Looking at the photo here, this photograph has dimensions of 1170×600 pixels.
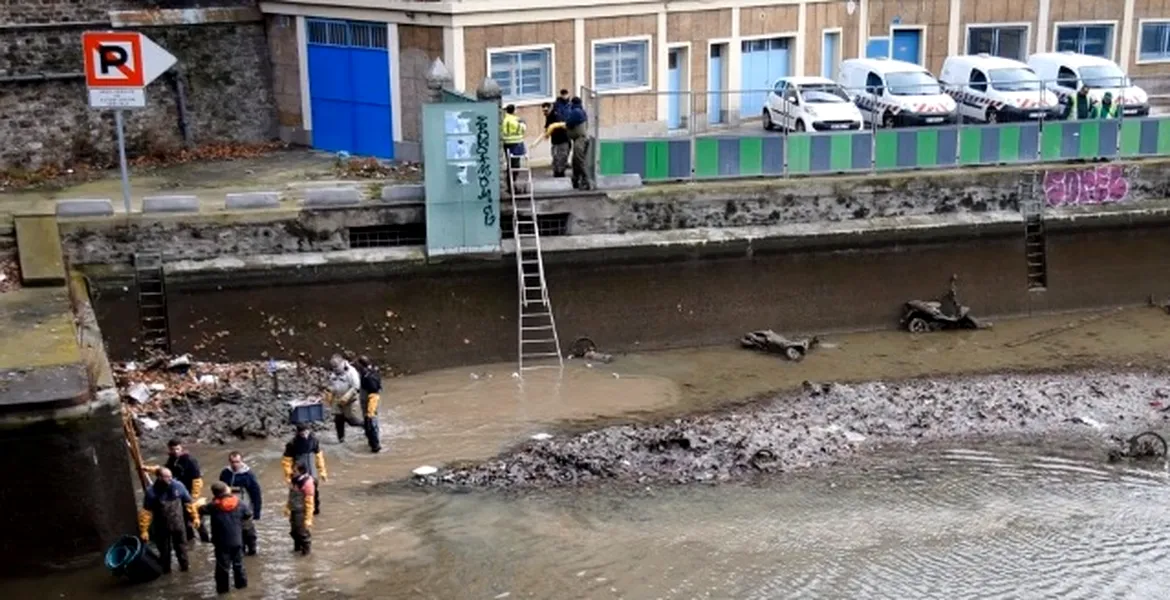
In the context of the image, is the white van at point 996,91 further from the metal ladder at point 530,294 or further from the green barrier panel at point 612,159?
the metal ladder at point 530,294

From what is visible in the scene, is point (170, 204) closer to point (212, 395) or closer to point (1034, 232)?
point (212, 395)

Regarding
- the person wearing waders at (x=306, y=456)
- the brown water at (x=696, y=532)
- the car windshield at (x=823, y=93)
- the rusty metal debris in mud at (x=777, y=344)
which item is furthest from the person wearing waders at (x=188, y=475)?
the car windshield at (x=823, y=93)

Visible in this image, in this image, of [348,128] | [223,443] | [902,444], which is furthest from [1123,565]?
[348,128]

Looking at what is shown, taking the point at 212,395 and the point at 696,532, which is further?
the point at 212,395

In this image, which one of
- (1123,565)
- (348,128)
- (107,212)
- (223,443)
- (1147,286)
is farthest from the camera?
(348,128)

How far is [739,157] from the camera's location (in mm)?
22812

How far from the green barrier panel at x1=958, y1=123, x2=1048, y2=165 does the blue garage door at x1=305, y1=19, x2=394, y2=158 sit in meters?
10.8

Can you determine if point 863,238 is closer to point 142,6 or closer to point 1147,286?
point 1147,286

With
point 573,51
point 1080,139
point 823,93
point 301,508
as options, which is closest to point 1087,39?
point 823,93

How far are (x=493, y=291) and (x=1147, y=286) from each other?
474 inches

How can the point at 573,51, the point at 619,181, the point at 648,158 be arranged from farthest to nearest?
the point at 573,51
the point at 648,158
the point at 619,181

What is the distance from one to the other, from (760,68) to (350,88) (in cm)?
918

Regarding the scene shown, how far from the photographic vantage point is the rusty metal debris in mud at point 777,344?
21.6m

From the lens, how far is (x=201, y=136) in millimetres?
27281
